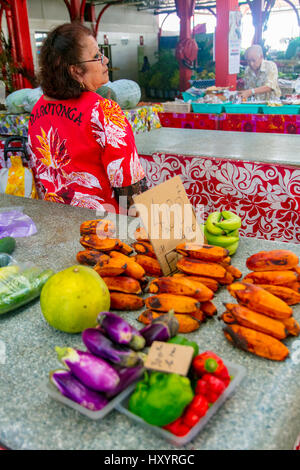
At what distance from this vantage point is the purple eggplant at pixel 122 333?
29.1 inches

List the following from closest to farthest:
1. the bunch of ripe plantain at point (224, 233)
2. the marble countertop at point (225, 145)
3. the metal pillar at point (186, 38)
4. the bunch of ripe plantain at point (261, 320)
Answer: the bunch of ripe plantain at point (261, 320), the bunch of ripe plantain at point (224, 233), the marble countertop at point (225, 145), the metal pillar at point (186, 38)

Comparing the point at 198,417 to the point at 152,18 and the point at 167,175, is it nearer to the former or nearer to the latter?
the point at 167,175

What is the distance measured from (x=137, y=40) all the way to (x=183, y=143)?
14533 mm

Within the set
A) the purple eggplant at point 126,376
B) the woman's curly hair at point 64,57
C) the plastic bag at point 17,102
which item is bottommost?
the purple eggplant at point 126,376

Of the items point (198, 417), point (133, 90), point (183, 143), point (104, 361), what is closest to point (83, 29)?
point (183, 143)

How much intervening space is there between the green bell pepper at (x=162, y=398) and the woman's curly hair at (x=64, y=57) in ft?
4.61

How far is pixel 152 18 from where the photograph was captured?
53.7ft

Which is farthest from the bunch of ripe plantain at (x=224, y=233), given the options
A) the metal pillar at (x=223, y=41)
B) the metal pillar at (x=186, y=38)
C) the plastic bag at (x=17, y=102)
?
the metal pillar at (x=186, y=38)

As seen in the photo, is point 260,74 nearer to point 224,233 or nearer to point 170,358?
point 224,233

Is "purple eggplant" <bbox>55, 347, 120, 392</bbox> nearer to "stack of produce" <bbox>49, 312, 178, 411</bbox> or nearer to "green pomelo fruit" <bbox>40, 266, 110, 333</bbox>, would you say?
"stack of produce" <bbox>49, 312, 178, 411</bbox>

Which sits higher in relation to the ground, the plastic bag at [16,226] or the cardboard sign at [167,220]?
the cardboard sign at [167,220]

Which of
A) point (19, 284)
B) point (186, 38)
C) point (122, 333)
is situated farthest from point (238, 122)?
point (186, 38)

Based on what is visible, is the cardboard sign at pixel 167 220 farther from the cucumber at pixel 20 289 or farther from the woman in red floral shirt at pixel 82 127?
the woman in red floral shirt at pixel 82 127

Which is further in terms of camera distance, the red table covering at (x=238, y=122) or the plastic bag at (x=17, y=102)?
the red table covering at (x=238, y=122)
